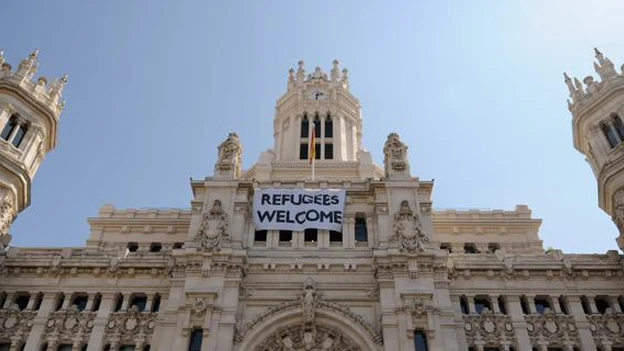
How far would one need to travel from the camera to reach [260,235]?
4109 cm

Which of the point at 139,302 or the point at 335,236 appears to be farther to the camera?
the point at 335,236

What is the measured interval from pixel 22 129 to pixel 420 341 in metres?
33.2

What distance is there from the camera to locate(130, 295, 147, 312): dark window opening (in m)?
37.8

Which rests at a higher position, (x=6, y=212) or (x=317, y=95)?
(x=317, y=95)

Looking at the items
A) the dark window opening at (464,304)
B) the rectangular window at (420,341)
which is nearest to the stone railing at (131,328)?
the rectangular window at (420,341)

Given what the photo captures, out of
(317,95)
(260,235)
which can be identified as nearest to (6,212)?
(260,235)

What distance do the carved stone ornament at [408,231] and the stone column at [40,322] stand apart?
22.5 meters

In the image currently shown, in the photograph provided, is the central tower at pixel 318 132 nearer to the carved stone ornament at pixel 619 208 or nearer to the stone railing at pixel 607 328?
the carved stone ornament at pixel 619 208

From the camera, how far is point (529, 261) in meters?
38.7

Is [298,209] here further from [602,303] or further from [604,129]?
[604,129]

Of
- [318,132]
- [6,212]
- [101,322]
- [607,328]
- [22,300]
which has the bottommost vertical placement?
[101,322]

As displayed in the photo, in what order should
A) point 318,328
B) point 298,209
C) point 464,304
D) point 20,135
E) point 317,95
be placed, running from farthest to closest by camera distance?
point 317,95 → point 20,135 → point 298,209 → point 464,304 → point 318,328

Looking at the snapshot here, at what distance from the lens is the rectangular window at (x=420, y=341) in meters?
33.5

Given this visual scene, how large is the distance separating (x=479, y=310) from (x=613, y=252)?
1041cm
